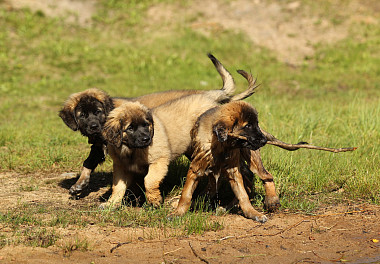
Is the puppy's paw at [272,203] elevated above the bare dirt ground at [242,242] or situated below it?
above

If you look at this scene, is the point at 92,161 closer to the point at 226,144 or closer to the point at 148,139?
the point at 148,139

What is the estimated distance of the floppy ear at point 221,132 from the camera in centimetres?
466

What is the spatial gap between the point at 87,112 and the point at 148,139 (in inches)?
39.8

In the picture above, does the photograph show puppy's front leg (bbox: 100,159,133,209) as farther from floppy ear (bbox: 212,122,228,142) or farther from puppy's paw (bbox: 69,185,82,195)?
floppy ear (bbox: 212,122,228,142)

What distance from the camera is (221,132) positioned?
4688 millimetres

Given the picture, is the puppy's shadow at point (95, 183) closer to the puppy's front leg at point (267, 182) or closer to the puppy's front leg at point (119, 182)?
the puppy's front leg at point (119, 182)

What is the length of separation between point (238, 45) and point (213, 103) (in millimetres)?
9136

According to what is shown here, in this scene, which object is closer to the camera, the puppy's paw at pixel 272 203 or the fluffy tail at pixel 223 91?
the puppy's paw at pixel 272 203

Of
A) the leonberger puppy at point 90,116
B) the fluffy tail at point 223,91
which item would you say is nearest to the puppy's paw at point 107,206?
the leonberger puppy at point 90,116

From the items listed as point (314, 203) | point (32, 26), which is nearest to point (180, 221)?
point (314, 203)

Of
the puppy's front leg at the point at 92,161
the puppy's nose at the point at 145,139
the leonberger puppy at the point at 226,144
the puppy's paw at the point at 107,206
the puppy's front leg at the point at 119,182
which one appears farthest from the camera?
the puppy's front leg at the point at 92,161

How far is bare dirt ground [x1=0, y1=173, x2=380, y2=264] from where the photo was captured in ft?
13.8

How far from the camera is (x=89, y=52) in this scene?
14234 mm

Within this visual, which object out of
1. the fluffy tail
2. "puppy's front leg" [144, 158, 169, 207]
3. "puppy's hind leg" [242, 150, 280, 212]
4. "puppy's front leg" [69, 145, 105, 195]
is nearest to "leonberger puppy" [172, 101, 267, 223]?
"puppy's hind leg" [242, 150, 280, 212]
